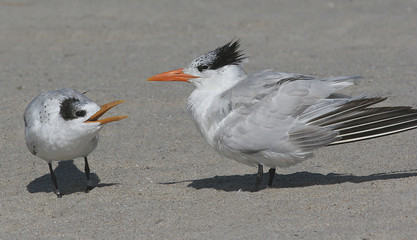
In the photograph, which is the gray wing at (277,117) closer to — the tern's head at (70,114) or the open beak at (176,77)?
the open beak at (176,77)

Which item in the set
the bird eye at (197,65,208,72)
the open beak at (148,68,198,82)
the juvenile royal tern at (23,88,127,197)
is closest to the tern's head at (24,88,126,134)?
the juvenile royal tern at (23,88,127,197)

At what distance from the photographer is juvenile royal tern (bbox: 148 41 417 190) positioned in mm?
4203

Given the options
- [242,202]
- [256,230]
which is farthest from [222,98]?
[256,230]

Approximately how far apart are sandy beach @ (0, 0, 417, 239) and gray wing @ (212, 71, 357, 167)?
1.09ft

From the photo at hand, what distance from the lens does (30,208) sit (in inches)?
180

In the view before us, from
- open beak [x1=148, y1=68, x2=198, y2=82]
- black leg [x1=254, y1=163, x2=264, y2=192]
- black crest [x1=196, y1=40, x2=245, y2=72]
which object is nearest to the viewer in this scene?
black leg [x1=254, y1=163, x2=264, y2=192]

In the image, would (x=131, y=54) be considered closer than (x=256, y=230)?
No

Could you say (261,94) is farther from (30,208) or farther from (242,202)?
(30,208)

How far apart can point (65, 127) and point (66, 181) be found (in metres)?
0.94

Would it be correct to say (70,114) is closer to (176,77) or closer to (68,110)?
(68,110)

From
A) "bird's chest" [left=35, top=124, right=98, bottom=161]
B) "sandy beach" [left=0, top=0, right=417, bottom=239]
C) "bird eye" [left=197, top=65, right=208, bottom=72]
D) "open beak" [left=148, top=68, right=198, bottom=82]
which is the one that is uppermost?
"bird eye" [left=197, top=65, right=208, bottom=72]

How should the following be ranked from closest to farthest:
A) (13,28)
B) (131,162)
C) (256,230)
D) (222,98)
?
1. (256,230)
2. (222,98)
3. (131,162)
4. (13,28)

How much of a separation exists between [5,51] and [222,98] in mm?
5071

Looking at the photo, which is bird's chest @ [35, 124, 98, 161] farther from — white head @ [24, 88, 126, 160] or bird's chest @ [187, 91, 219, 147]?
bird's chest @ [187, 91, 219, 147]
